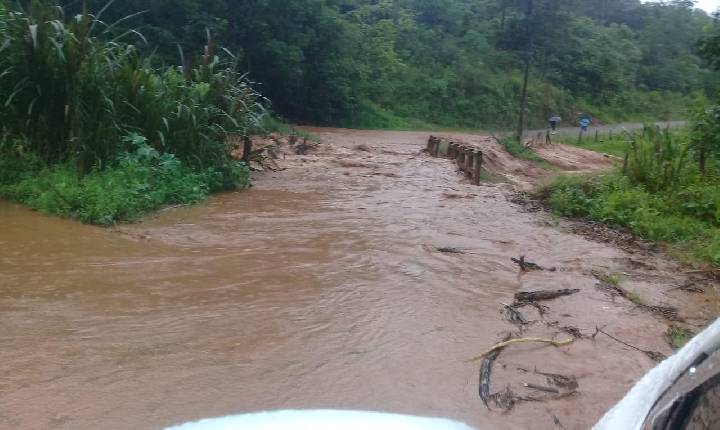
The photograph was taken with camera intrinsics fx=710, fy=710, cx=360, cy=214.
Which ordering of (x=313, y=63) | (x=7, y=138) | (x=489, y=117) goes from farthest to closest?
(x=489, y=117), (x=313, y=63), (x=7, y=138)

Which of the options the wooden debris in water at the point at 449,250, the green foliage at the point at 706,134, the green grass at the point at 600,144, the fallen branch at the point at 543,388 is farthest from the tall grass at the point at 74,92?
the green grass at the point at 600,144

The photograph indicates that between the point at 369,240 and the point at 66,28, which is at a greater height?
the point at 66,28

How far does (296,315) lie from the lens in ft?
18.8

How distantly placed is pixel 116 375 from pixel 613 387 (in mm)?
3231

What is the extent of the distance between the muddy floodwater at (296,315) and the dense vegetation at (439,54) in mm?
17065

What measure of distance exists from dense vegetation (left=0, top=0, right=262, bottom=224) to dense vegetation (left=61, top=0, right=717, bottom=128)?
1368 cm

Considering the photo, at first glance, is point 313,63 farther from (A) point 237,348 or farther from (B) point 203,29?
(A) point 237,348

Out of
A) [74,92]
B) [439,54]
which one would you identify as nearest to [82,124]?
[74,92]

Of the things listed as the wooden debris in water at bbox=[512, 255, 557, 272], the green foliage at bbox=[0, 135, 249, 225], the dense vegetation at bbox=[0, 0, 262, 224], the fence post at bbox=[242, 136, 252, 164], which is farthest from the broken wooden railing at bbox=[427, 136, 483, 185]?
the wooden debris in water at bbox=[512, 255, 557, 272]

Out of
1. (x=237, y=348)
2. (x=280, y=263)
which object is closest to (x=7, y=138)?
(x=280, y=263)

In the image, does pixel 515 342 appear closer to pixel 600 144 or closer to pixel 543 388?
pixel 543 388

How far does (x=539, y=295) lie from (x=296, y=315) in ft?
7.86

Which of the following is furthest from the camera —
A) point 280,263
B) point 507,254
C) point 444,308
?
point 507,254

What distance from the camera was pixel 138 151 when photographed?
32.7ft
